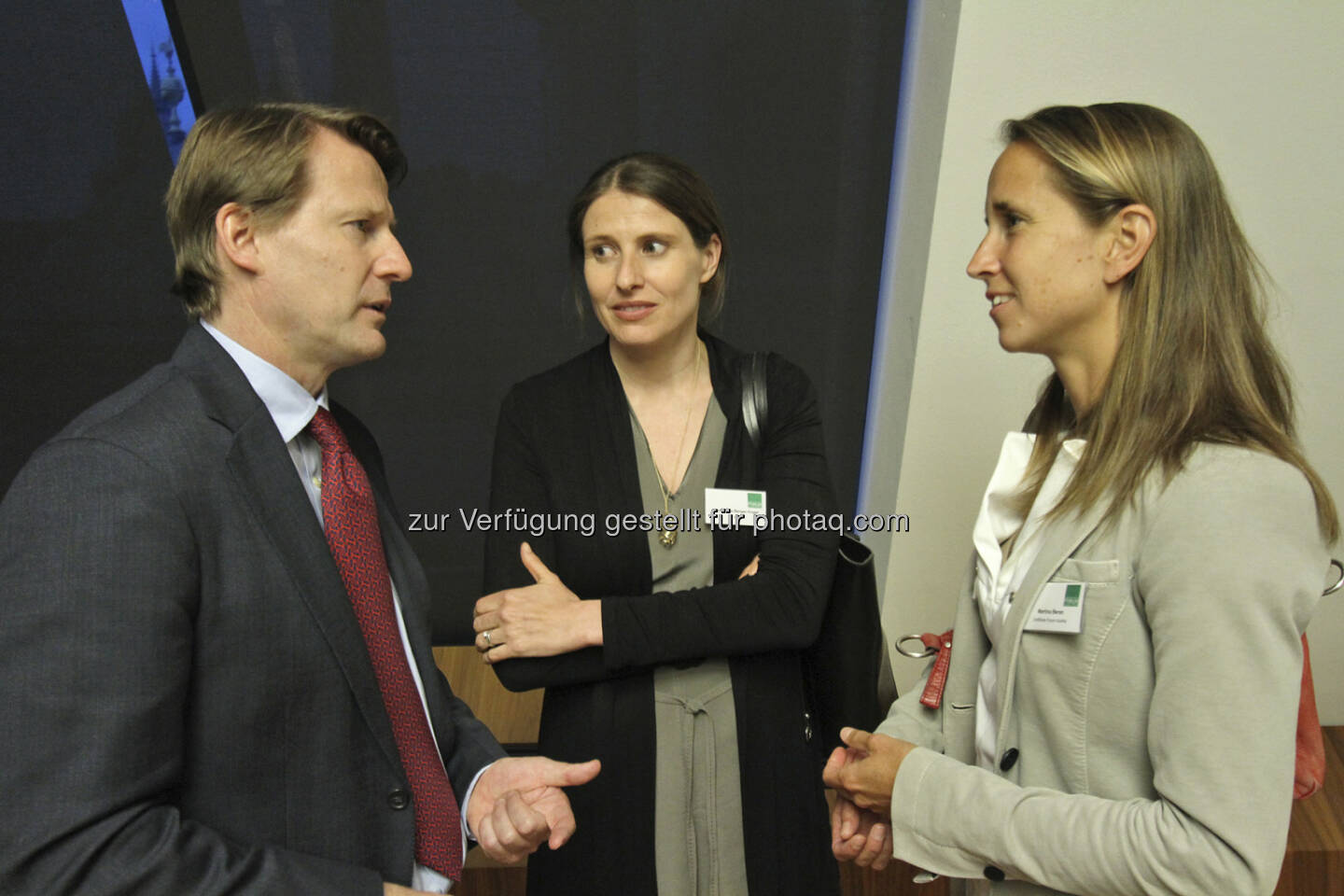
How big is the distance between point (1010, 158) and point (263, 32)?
2.40 m

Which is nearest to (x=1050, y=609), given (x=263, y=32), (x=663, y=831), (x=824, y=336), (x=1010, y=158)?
(x=1010, y=158)

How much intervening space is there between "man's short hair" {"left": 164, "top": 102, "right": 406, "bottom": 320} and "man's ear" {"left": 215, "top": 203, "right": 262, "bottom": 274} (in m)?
0.01

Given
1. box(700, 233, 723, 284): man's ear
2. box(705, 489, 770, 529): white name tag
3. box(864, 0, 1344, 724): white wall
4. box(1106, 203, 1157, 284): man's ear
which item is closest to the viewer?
box(1106, 203, 1157, 284): man's ear

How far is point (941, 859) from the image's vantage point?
1375 mm

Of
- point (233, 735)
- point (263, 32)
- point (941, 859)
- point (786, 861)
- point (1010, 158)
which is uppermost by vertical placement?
point (263, 32)

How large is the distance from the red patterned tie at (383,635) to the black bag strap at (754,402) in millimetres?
895

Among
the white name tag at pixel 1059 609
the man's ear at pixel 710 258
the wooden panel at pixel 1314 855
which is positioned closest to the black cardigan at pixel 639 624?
the man's ear at pixel 710 258

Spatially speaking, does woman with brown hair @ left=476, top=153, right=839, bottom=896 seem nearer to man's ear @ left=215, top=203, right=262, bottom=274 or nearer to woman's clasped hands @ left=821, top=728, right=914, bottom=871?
woman's clasped hands @ left=821, top=728, right=914, bottom=871

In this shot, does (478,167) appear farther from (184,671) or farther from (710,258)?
(184,671)

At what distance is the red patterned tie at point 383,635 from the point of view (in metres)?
1.43

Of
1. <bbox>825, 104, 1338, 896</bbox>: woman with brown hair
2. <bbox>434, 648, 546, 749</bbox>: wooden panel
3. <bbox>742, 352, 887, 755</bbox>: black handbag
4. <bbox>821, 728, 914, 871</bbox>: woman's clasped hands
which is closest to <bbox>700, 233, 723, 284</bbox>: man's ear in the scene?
<bbox>742, 352, 887, 755</bbox>: black handbag

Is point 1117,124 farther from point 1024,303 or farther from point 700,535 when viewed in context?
point 700,535

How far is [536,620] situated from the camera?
1.92 metres

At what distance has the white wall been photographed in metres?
2.82
